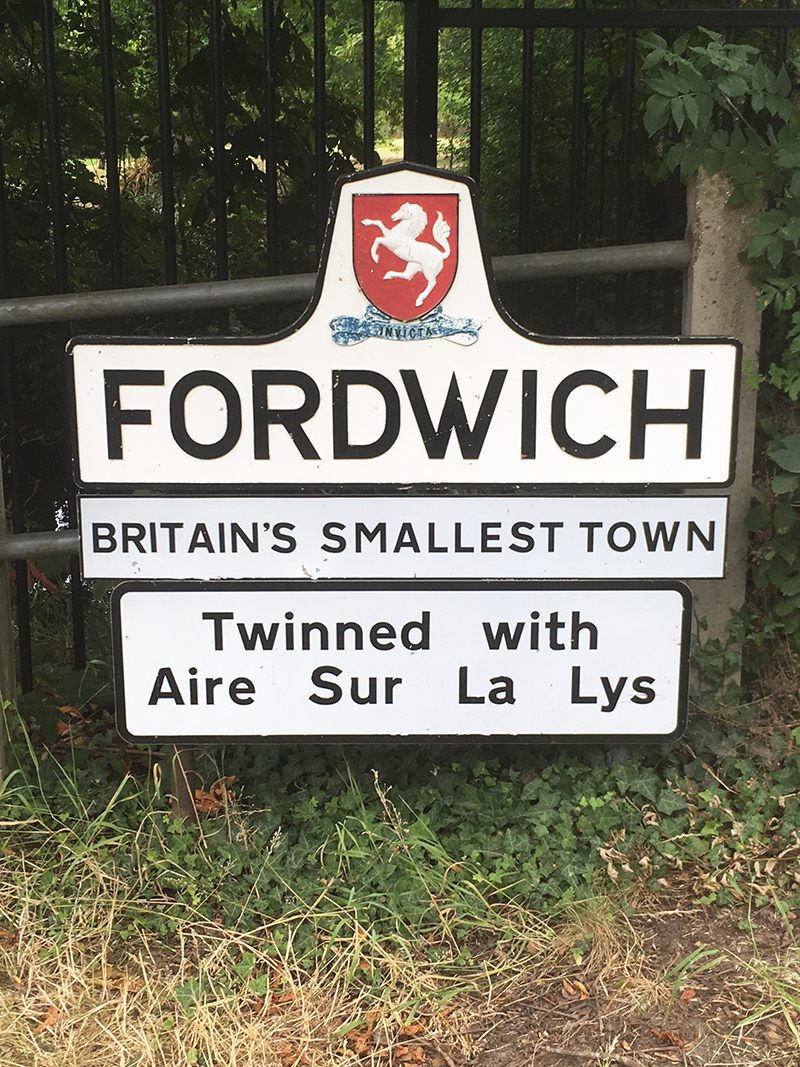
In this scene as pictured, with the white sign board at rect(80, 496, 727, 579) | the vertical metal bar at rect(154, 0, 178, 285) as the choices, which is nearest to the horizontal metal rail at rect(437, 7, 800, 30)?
the vertical metal bar at rect(154, 0, 178, 285)

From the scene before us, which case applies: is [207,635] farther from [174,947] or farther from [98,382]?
[174,947]

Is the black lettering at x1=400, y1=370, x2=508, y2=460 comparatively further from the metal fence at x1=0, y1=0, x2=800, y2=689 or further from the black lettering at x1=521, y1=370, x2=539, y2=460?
the metal fence at x1=0, y1=0, x2=800, y2=689

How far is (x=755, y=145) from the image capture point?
7.92ft

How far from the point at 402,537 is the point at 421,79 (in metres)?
1.21

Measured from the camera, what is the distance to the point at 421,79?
2617 mm

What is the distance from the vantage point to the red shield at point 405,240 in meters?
2.08

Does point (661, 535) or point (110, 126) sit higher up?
point (110, 126)

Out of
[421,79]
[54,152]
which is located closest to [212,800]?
[54,152]

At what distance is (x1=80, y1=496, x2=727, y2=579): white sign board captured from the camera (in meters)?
2.17

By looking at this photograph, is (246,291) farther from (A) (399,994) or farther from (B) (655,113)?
(A) (399,994)

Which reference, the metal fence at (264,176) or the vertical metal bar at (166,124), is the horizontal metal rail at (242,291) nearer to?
the metal fence at (264,176)

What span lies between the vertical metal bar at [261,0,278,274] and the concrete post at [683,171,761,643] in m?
1.06

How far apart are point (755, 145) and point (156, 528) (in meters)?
1.60

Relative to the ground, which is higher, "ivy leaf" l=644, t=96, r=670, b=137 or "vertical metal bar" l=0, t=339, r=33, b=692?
"ivy leaf" l=644, t=96, r=670, b=137
